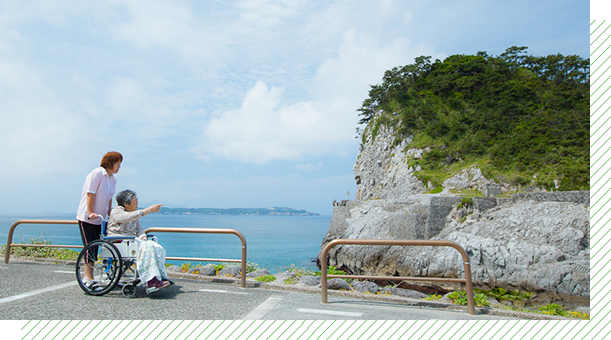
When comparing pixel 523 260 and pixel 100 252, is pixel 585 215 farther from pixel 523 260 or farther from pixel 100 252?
pixel 100 252

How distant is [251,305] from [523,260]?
20259 mm

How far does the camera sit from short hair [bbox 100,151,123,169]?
513 cm

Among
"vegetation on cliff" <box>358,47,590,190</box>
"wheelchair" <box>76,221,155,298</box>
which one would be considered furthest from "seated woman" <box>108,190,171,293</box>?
"vegetation on cliff" <box>358,47,590,190</box>

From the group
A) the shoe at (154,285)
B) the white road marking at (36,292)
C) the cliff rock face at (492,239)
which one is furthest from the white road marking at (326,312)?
the cliff rock face at (492,239)

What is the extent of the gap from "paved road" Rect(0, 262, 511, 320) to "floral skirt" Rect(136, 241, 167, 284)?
0.30 meters

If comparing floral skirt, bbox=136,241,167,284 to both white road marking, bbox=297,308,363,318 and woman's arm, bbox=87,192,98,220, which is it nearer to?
woman's arm, bbox=87,192,98,220

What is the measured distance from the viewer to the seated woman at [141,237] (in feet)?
15.1

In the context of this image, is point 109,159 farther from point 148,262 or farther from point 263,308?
point 263,308

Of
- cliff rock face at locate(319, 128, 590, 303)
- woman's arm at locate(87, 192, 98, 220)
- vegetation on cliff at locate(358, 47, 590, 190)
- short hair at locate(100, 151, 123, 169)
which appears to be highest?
vegetation on cliff at locate(358, 47, 590, 190)

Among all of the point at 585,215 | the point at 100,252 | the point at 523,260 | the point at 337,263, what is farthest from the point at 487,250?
the point at 100,252

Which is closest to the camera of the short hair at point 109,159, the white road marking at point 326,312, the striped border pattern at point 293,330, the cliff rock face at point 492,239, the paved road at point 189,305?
the striped border pattern at point 293,330

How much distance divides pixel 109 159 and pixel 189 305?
2.27m

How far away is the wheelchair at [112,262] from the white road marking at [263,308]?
5.03 ft

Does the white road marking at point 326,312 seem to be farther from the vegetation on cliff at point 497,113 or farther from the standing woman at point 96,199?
the vegetation on cliff at point 497,113
